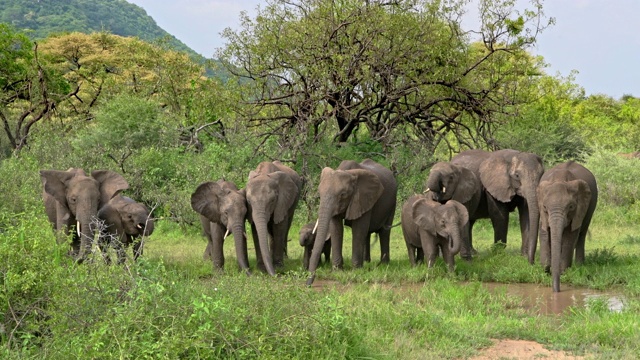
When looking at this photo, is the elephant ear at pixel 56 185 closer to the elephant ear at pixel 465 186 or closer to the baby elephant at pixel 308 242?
the baby elephant at pixel 308 242

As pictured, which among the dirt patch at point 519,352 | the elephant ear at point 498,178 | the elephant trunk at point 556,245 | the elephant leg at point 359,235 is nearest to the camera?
the dirt patch at point 519,352

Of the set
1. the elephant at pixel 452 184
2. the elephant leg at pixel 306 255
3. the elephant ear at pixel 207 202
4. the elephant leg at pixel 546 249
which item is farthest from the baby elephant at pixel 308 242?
the elephant leg at pixel 546 249

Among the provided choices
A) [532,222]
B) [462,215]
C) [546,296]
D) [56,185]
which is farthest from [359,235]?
[56,185]

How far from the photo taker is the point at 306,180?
1574 cm

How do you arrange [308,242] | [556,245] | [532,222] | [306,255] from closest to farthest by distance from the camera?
[556,245]
[532,222]
[308,242]
[306,255]

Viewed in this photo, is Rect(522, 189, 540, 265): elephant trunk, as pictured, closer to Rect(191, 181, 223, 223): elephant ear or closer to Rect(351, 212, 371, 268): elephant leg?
Rect(351, 212, 371, 268): elephant leg

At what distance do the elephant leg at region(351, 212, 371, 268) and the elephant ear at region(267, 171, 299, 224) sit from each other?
2.94 ft

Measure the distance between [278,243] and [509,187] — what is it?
346 cm

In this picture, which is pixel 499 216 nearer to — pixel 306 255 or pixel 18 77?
pixel 306 255

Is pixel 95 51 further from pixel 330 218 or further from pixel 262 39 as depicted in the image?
pixel 330 218

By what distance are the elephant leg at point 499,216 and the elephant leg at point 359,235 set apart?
7.79 feet

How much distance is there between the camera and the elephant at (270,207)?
34.6ft

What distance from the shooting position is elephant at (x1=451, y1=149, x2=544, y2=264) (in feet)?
38.4

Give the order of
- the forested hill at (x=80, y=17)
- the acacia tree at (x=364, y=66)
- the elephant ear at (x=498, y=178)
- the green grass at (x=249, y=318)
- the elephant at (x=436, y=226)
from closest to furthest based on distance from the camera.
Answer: the green grass at (x=249, y=318) < the elephant at (x=436, y=226) < the elephant ear at (x=498, y=178) < the acacia tree at (x=364, y=66) < the forested hill at (x=80, y=17)
